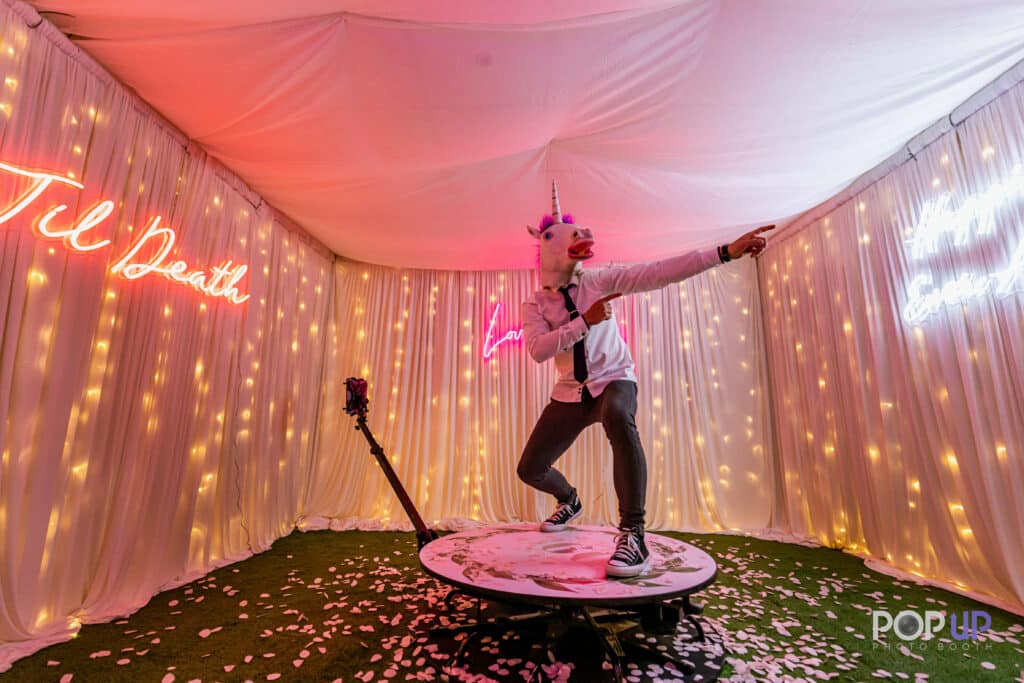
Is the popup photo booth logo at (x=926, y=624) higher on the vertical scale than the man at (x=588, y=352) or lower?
lower

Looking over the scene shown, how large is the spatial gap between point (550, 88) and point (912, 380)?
275cm

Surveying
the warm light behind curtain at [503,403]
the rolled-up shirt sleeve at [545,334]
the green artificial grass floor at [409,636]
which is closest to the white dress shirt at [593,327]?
the rolled-up shirt sleeve at [545,334]

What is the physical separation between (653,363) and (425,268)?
7.95 feet

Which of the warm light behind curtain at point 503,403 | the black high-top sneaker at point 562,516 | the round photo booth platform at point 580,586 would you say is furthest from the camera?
the warm light behind curtain at point 503,403

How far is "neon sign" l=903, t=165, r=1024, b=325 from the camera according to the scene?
2.27 metres

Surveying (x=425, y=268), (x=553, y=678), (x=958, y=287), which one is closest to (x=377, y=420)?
(x=425, y=268)

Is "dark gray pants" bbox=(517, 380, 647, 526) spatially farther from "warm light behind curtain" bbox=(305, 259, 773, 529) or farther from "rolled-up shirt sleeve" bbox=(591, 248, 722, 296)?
"warm light behind curtain" bbox=(305, 259, 773, 529)

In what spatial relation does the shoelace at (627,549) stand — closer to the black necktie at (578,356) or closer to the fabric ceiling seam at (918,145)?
the black necktie at (578,356)

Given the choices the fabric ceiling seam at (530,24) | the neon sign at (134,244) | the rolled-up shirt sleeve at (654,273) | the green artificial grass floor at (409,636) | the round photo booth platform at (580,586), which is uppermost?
the fabric ceiling seam at (530,24)

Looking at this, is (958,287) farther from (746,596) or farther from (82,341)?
(82,341)

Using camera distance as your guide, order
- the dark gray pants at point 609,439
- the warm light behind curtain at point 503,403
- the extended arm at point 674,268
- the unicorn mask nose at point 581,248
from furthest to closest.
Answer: the warm light behind curtain at point 503,403 → the unicorn mask nose at point 581,248 → the dark gray pants at point 609,439 → the extended arm at point 674,268

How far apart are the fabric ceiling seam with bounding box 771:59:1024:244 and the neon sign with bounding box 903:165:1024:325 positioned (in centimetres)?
38

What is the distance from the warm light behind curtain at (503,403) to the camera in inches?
162

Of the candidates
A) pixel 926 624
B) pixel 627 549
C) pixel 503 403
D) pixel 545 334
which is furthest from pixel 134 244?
pixel 926 624
